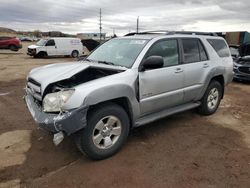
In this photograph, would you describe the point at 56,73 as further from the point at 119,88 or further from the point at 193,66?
the point at 193,66

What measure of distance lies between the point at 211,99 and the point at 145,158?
114 inches

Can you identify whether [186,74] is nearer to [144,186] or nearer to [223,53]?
[223,53]

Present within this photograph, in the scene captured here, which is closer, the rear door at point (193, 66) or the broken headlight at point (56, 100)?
the broken headlight at point (56, 100)

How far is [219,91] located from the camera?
6.60 m

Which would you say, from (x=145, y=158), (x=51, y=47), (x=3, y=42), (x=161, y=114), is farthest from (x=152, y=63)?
(x=3, y=42)

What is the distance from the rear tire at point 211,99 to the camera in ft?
20.5

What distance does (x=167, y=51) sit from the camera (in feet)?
17.1

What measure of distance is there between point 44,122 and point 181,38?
313 cm

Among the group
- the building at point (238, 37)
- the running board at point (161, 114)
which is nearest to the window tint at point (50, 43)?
the building at point (238, 37)

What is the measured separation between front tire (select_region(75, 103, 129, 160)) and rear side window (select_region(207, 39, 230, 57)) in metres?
3.20

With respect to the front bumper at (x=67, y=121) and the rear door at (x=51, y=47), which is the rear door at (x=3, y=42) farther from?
the front bumper at (x=67, y=121)

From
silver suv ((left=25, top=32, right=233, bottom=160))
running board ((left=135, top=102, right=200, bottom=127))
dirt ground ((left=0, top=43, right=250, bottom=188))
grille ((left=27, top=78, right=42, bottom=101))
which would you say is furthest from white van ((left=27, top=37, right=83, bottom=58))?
running board ((left=135, top=102, right=200, bottom=127))

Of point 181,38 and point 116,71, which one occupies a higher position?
point 181,38

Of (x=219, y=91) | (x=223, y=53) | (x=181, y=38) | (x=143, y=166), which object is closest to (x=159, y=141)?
(x=143, y=166)
